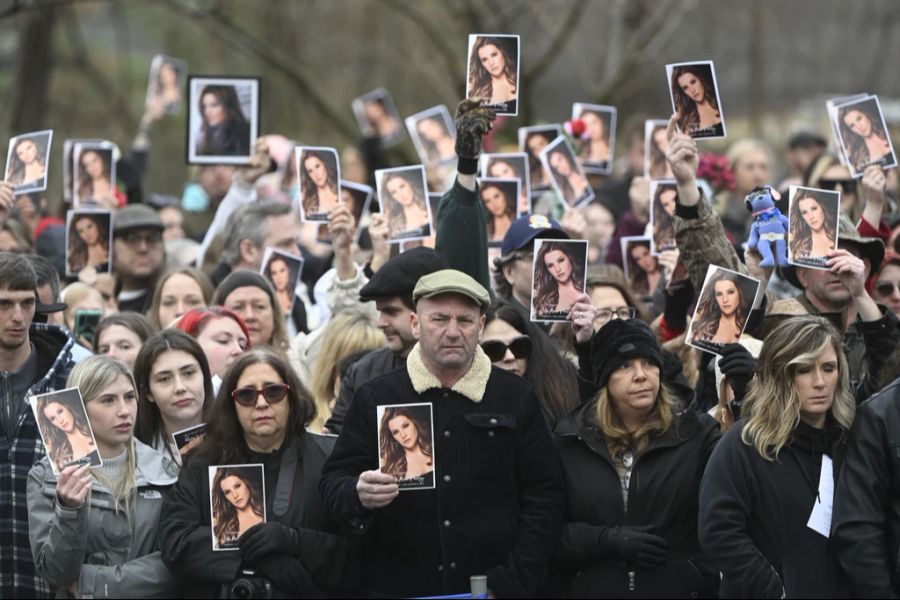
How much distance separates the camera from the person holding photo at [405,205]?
364 inches

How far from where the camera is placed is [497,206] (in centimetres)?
978

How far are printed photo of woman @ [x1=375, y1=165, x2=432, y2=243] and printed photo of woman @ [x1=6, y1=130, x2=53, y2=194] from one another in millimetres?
1962

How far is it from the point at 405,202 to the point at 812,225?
2768mm

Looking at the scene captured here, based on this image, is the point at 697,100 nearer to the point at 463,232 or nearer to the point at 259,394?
the point at 463,232

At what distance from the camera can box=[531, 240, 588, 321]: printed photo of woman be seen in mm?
7645

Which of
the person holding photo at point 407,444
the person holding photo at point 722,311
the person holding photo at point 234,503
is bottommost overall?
the person holding photo at point 234,503

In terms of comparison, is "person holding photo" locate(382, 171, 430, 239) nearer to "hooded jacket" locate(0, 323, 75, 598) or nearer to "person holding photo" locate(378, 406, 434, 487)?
"hooded jacket" locate(0, 323, 75, 598)

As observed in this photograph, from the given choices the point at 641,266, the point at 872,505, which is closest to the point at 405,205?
the point at 641,266

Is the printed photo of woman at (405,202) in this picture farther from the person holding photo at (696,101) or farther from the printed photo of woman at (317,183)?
the person holding photo at (696,101)

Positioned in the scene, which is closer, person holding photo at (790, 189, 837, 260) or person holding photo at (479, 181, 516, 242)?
person holding photo at (790, 189, 837, 260)

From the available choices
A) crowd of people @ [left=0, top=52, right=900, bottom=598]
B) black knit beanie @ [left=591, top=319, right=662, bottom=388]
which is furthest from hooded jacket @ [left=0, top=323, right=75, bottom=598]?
black knit beanie @ [left=591, top=319, right=662, bottom=388]

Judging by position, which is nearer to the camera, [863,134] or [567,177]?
[863,134]

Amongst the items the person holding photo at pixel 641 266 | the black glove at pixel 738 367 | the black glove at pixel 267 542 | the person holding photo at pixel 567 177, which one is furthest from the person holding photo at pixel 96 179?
the black glove at pixel 738 367

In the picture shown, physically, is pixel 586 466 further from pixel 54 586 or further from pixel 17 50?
pixel 17 50
